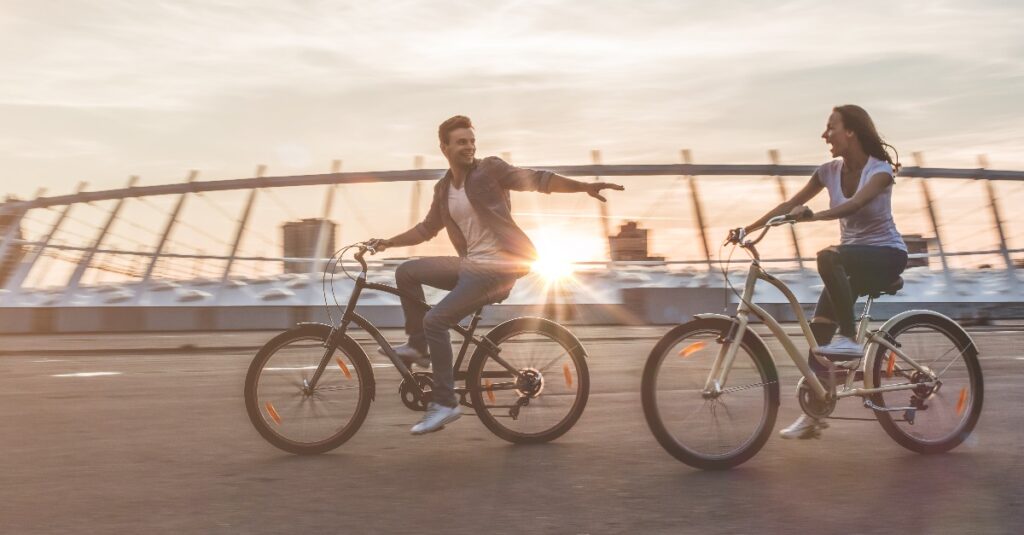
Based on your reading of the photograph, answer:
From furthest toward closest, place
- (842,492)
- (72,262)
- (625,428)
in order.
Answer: (72,262)
(625,428)
(842,492)

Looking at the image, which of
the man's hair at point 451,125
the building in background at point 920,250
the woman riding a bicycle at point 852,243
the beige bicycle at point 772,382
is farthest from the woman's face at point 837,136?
the building in background at point 920,250

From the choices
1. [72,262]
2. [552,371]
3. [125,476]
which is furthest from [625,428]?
[72,262]

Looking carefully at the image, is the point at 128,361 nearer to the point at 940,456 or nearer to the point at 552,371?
the point at 552,371

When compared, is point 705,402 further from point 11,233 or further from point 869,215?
point 11,233

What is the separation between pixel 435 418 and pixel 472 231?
989mm

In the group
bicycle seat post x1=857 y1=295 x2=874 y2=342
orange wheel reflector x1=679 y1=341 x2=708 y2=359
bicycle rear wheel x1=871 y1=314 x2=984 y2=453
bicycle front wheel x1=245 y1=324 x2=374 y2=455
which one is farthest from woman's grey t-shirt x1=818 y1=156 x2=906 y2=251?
bicycle front wheel x1=245 y1=324 x2=374 y2=455

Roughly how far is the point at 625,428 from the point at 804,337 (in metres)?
1.58

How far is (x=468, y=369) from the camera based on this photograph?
672 centimetres

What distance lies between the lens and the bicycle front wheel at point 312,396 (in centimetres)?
650

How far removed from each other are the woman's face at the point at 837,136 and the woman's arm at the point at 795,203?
0.17 metres

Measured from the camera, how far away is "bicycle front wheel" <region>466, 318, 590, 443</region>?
6.74m

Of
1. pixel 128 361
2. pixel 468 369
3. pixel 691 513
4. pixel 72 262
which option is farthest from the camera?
pixel 72 262

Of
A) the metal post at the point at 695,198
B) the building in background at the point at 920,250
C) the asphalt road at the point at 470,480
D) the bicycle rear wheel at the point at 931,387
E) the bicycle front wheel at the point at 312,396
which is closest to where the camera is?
→ the asphalt road at the point at 470,480

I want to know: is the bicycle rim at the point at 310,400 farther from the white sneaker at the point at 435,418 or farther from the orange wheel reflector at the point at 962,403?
the orange wheel reflector at the point at 962,403
